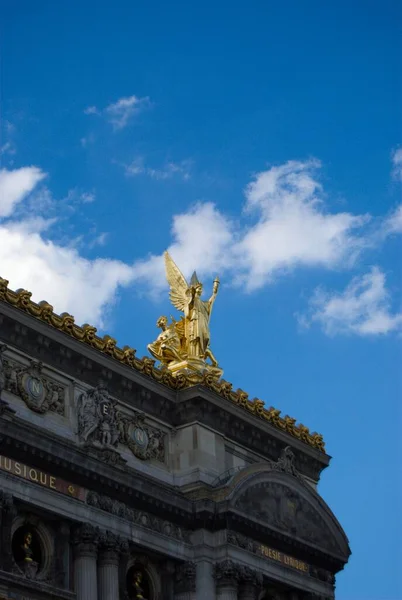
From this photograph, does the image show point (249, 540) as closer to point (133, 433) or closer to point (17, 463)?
point (133, 433)

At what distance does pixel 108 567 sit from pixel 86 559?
1.04m

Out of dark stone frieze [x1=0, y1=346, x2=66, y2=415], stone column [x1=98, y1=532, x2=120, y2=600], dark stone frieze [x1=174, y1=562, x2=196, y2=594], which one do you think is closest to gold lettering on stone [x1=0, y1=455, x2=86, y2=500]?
stone column [x1=98, y1=532, x2=120, y2=600]

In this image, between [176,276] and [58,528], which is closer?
[58,528]

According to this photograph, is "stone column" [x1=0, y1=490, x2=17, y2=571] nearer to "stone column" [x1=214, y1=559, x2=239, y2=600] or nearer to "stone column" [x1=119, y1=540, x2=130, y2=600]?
"stone column" [x1=119, y1=540, x2=130, y2=600]

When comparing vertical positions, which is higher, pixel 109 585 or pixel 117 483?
pixel 117 483

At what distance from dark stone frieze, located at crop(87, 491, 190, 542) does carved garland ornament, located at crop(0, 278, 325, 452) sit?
481 centimetres

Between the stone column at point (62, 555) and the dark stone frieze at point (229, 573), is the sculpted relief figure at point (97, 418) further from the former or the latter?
the dark stone frieze at point (229, 573)

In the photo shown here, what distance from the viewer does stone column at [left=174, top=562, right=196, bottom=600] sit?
43312mm

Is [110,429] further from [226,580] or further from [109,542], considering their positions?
[226,580]

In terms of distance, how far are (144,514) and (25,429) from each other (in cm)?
593

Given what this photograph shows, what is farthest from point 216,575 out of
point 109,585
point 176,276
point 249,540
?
point 176,276

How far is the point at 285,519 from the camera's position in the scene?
46.9 metres

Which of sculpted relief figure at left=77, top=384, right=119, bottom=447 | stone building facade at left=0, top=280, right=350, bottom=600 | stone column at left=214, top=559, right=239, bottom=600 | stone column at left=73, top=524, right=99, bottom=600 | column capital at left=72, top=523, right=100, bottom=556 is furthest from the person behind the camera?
stone column at left=214, top=559, right=239, bottom=600

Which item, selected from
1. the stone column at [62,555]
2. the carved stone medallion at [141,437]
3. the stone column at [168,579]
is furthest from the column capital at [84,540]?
the carved stone medallion at [141,437]
